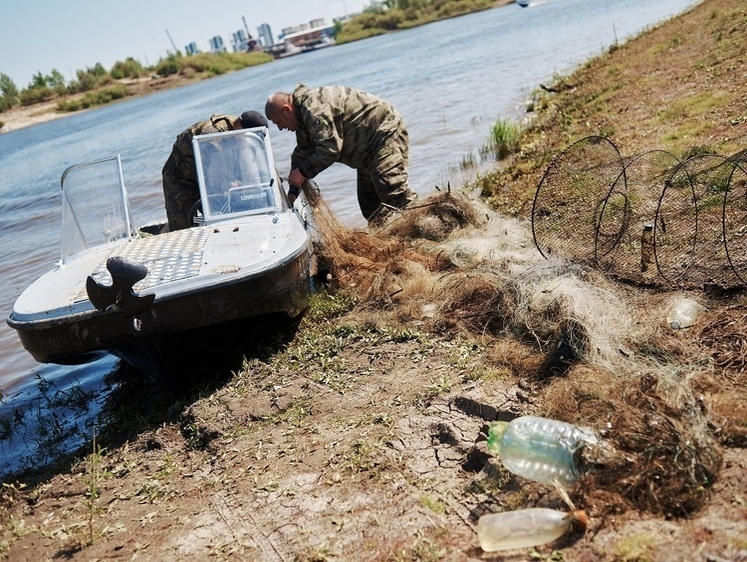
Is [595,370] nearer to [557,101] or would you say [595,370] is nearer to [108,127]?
[557,101]

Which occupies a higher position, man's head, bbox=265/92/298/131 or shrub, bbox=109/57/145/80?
shrub, bbox=109/57/145/80

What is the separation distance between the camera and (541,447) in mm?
3576

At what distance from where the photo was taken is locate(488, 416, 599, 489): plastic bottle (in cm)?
341

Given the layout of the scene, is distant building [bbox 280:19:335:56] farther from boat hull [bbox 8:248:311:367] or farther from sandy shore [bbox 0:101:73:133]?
boat hull [bbox 8:248:311:367]

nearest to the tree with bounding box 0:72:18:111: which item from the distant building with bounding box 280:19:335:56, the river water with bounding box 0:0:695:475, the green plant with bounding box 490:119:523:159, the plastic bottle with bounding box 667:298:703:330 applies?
the river water with bounding box 0:0:695:475

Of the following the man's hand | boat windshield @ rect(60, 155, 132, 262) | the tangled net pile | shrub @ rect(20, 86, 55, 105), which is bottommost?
the tangled net pile

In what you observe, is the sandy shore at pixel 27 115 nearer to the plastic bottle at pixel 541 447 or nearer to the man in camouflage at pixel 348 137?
the man in camouflage at pixel 348 137

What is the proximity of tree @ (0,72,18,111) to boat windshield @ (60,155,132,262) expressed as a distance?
68.8m

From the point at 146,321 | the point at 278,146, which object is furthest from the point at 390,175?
the point at 278,146

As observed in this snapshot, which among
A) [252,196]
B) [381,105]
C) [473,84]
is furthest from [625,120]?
[473,84]

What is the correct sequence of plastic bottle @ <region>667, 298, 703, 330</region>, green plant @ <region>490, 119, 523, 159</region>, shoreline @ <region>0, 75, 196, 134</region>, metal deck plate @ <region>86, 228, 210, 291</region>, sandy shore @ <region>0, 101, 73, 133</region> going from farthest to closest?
1. shoreline @ <region>0, 75, 196, 134</region>
2. sandy shore @ <region>0, 101, 73, 133</region>
3. green plant @ <region>490, 119, 523, 159</region>
4. metal deck plate @ <region>86, 228, 210, 291</region>
5. plastic bottle @ <region>667, 298, 703, 330</region>

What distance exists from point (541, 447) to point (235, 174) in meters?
4.64

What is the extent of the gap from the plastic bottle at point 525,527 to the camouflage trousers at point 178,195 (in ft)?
17.6

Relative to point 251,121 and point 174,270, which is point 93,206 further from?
point 174,270
